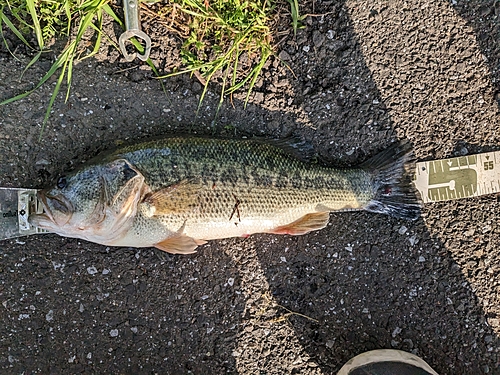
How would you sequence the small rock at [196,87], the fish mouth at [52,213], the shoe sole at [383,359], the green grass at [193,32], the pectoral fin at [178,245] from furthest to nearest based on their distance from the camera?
the small rock at [196,87]
the shoe sole at [383,359]
the green grass at [193,32]
the pectoral fin at [178,245]
the fish mouth at [52,213]

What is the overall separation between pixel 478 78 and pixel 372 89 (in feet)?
3.06

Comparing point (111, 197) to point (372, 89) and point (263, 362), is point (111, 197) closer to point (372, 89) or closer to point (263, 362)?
point (263, 362)

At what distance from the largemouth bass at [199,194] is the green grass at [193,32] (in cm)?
59

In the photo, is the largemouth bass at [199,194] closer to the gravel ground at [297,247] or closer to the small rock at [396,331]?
the gravel ground at [297,247]

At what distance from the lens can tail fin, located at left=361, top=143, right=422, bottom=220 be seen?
10.3ft

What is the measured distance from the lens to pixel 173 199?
9.03ft

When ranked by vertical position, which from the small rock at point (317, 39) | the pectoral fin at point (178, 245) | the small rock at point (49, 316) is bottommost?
the small rock at point (49, 316)

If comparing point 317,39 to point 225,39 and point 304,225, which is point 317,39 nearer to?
point 225,39

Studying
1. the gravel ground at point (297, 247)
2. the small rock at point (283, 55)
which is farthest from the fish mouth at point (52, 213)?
the small rock at point (283, 55)

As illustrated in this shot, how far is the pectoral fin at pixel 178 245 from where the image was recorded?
2836 mm

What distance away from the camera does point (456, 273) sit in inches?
132

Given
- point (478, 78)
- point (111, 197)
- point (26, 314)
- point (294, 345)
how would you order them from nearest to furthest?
point (111, 197), point (26, 314), point (294, 345), point (478, 78)

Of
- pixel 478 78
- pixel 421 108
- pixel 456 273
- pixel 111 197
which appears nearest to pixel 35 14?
pixel 111 197

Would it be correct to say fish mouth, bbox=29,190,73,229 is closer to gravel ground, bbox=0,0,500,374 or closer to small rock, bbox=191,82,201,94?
gravel ground, bbox=0,0,500,374
